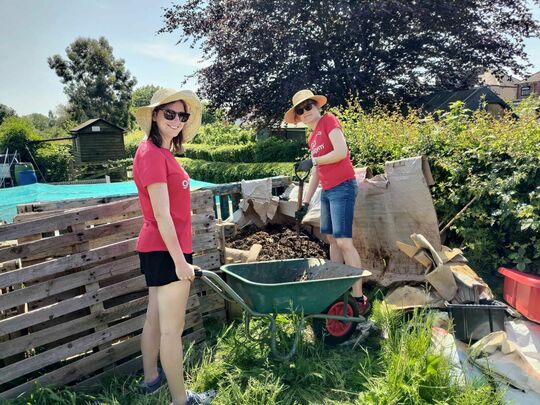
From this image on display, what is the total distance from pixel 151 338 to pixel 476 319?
2275 mm

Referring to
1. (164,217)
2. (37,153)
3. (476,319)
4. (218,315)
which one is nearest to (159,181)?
(164,217)

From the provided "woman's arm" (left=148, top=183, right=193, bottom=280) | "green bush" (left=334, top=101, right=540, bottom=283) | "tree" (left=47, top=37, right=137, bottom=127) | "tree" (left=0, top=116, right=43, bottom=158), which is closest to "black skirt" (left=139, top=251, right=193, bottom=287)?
"woman's arm" (left=148, top=183, right=193, bottom=280)

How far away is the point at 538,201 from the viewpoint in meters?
2.95

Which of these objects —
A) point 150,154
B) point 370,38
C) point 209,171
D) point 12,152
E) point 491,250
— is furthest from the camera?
point 12,152

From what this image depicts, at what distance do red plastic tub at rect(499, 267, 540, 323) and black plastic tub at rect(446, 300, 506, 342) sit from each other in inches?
8.7

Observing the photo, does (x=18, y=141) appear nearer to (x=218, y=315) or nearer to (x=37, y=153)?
(x=37, y=153)

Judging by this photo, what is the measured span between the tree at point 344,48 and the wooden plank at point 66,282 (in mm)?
8639

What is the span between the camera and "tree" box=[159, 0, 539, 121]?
1060 centimetres

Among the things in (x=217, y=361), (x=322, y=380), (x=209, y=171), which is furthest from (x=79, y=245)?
(x=209, y=171)

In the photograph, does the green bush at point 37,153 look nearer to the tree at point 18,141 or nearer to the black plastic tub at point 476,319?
the tree at point 18,141

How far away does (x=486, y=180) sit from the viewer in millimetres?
3389

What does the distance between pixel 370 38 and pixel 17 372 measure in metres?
12.1

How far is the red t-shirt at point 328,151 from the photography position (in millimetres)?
3207

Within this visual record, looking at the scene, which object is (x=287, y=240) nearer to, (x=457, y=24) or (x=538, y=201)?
(x=538, y=201)
